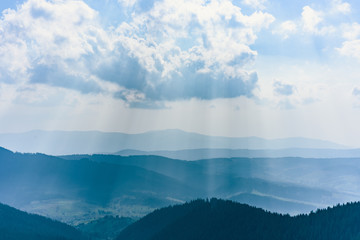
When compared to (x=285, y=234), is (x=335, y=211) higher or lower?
higher

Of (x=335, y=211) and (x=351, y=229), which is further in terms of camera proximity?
(x=335, y=211)

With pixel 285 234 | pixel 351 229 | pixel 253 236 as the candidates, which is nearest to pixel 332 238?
pixel 351 229

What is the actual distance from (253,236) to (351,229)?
4724 centimetres

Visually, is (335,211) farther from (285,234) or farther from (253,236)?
(253,236)

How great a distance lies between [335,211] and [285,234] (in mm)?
27489

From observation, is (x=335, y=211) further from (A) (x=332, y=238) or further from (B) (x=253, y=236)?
(B) (x=253, y=236)

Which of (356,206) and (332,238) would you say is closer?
(332,238)

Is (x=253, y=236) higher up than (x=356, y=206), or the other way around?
(x=356, y=206)

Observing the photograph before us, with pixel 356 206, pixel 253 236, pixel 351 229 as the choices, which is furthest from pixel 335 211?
pixel 253 236

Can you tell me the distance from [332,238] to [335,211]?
86.7ft

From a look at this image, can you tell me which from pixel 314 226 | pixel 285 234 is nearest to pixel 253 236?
pixel 285 234

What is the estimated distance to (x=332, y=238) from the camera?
168m

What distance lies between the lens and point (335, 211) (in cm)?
19162

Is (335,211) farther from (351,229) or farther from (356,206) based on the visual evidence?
(351,229)
